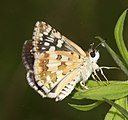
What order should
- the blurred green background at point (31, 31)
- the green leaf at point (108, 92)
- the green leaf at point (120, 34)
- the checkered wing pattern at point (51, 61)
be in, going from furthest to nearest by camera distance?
the blurred green background at point (31, 31), the checkered wing pattern at point (51, 61), the green leaf at point (120, 34), the green leaf at point (108, 92)

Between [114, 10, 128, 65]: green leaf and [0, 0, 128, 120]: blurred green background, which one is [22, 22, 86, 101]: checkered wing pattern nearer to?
[114, 10, 128, 65]: green leaf

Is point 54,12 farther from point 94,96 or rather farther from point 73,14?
point 94,96

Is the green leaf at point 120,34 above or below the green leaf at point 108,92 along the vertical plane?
above

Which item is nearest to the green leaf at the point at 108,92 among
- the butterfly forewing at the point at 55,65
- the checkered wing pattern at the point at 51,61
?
the checkered wing pattern at the point at 51,61

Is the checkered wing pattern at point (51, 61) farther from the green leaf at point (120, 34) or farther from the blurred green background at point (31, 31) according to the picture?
the blurred green background at point (31, 31)

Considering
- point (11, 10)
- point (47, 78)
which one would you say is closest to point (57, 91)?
point (47, 78)

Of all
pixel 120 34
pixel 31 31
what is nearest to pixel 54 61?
pixel 120 34

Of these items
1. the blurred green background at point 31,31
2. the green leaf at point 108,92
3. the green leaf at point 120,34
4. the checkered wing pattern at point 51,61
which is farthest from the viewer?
the blurred green background at point 31,31
